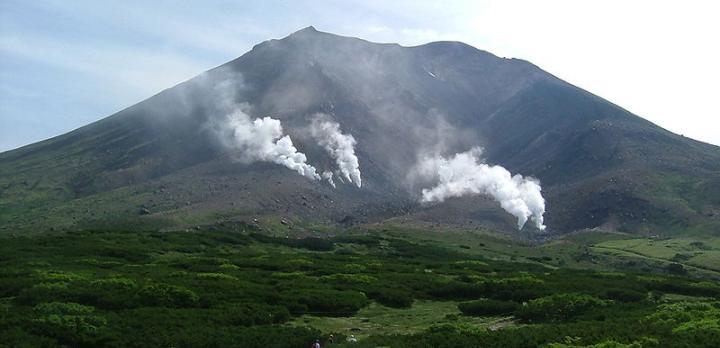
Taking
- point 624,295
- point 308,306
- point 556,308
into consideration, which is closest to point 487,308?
point 556,308

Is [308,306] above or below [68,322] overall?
below

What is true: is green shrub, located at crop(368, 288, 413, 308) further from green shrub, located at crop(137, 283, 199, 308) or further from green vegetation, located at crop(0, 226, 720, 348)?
green shrub, located at crop(137, 283, 199, 308)

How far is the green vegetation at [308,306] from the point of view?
27.2 meters

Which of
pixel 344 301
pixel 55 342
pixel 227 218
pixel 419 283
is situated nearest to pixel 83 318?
pixel 55 342

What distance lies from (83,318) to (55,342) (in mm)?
3144

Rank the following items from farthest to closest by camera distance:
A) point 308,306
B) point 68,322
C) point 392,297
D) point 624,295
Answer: point 624,295
point 392,297
point 308,306
point 68,322

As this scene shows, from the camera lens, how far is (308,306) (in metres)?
38.7

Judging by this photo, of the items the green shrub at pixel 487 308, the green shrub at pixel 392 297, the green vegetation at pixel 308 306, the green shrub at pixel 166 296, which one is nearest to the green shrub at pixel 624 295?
the green vegetation at pixel 308 306

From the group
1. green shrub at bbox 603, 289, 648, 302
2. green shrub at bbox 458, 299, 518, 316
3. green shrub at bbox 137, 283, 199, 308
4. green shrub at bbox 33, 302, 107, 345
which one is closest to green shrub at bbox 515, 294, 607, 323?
green shrub at bbox 458, 299, 518, 316

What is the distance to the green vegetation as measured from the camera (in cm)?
2717

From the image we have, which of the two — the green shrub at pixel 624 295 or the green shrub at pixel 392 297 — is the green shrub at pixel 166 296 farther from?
the green shrub at pixel 624 295

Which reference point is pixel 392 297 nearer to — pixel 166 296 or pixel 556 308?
pixel 556 308

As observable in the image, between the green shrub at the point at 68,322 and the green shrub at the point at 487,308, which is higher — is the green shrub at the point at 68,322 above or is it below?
above

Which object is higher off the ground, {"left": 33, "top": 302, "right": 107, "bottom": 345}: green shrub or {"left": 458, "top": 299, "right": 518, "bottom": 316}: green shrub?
{"left": 33, "top": 302, "right": 107, "bottom": 345}: green shrub
